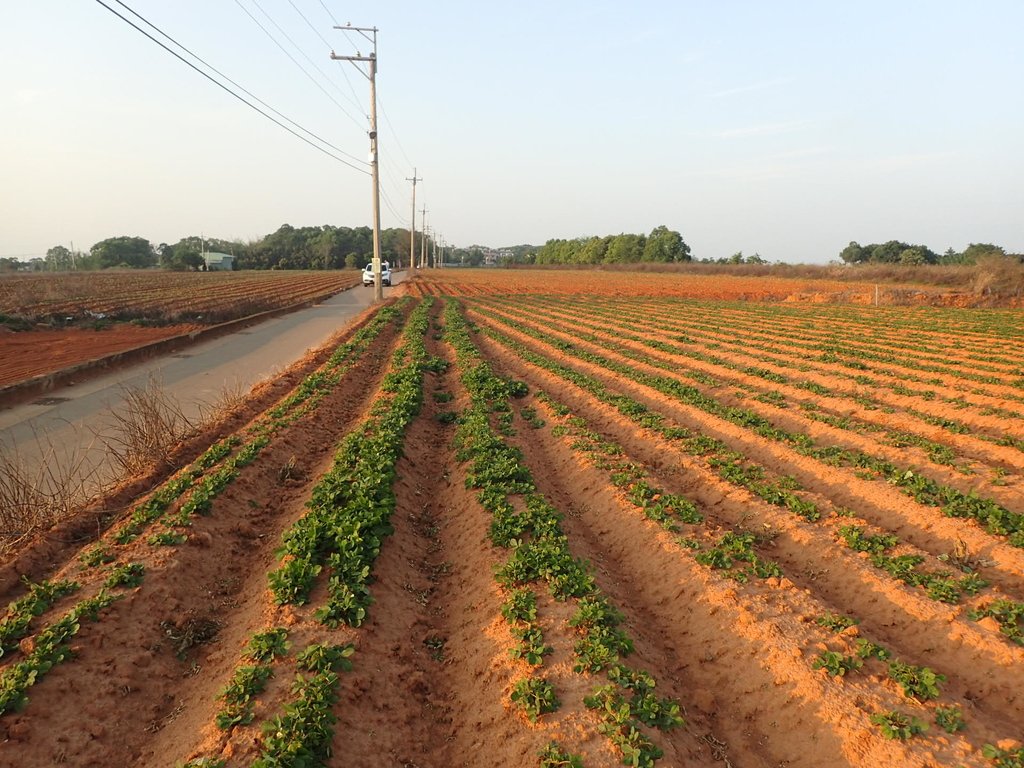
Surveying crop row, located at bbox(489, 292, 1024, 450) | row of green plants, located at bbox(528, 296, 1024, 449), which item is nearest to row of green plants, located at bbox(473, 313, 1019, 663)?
crop row, located at bbox(489, 292, 1024, 450)

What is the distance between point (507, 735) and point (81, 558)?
4593mm

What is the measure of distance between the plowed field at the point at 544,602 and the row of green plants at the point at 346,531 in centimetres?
3

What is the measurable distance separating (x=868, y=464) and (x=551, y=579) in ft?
18.5

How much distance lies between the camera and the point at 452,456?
953cm

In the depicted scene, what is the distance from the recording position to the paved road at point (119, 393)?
9.35m

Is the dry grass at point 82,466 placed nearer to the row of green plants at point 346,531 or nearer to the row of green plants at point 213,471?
the row of green plants at point 213,471

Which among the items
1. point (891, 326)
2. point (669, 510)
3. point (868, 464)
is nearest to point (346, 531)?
point (669, 510)

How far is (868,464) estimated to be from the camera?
333 inches

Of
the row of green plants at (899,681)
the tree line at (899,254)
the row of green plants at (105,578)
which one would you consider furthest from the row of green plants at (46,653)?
the tree line at (899,254)

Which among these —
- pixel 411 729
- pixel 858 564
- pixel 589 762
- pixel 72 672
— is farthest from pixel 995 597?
pixel 72 672

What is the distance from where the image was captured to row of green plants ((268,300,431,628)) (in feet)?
16.9

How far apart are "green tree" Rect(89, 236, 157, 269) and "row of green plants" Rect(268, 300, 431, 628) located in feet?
476

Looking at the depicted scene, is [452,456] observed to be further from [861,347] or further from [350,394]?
[861,347]

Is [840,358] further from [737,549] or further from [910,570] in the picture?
[737,549]
